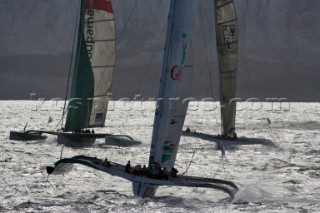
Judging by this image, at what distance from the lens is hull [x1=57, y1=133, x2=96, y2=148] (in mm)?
35844

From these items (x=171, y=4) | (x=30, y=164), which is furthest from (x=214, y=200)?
(x=30, y=164)

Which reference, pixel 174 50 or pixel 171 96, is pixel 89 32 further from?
pixel 171 96

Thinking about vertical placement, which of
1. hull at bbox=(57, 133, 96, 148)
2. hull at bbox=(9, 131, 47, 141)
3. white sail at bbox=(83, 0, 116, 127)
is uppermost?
white sail at bbox=(83, 0, 116, 127)

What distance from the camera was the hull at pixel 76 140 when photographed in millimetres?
35844

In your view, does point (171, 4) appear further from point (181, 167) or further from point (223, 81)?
point (223, 81)

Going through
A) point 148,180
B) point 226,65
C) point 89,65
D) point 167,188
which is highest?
point 226,65

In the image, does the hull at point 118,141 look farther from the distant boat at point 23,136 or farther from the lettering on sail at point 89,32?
the lettering on sail at point 89,32

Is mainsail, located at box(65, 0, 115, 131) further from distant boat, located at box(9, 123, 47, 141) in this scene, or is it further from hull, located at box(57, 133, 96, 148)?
distant boat, located at box(9, 123, 47, 141)

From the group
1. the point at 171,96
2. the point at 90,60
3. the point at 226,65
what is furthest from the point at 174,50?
the point at 226,65

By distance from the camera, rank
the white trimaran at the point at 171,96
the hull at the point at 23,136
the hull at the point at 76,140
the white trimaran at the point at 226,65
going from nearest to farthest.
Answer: the white trimaran at the point at 171,96, the hull at the point at 76,140, the white trimaran at the point at 226,65, the hull at the point at 23,136

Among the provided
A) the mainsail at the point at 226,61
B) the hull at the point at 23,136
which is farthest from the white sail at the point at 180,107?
the hull at the point at 23,136

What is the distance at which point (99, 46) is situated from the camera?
3703 cm

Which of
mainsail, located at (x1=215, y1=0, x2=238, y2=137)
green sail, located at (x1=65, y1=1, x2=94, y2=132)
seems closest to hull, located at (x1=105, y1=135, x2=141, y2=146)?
green sail, located at (x1=65, y1=1, x2=94, y2=132)

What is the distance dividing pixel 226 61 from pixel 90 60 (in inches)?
280
